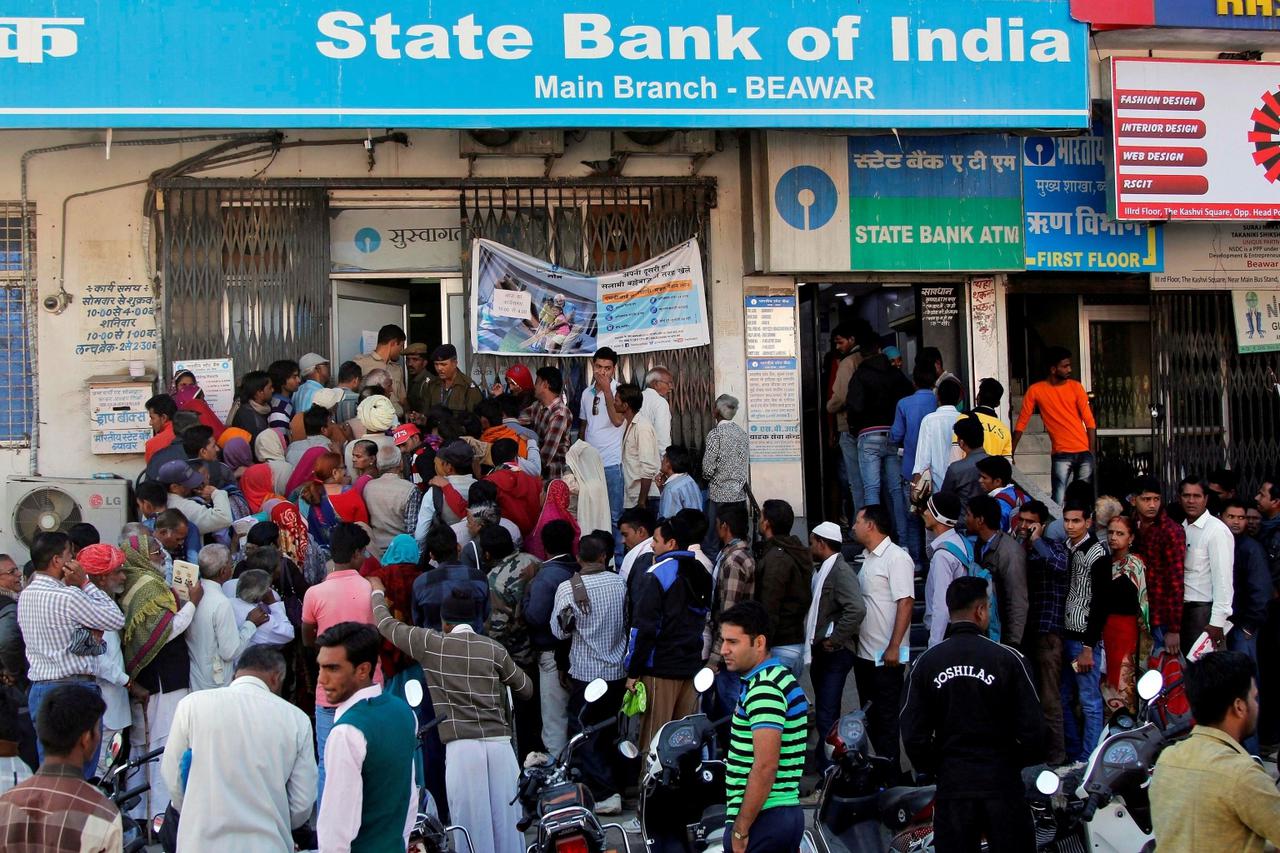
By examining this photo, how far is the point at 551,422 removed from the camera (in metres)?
10.9

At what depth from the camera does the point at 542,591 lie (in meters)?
8.41

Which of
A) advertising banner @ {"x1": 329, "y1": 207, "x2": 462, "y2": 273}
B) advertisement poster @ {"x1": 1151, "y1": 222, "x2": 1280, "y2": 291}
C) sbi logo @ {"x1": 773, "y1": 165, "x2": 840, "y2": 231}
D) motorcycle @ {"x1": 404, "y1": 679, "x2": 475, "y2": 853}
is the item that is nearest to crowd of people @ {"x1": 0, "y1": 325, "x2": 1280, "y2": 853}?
motorcycle @ {"x1": 404, "y1": 679, "x2": 475, "y2": 853}

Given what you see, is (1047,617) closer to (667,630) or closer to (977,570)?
(977,570)

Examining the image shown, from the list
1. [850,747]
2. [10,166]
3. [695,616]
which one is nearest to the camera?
[850,747]

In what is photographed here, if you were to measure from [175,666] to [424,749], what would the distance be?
5.16ft

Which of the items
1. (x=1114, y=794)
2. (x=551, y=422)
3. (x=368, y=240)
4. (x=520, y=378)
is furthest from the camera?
(x=368, y=240)

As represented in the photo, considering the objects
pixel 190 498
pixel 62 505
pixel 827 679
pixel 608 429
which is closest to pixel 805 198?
pixel 608 429

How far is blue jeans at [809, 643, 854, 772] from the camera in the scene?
8672 mm

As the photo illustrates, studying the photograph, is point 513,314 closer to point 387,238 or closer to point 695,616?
point 387,238

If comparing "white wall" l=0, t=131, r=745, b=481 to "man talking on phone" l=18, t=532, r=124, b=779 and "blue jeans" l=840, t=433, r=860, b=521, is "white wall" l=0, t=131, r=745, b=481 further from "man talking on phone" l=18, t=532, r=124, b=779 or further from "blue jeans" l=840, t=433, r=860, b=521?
"blue jeans" l=840, t=433, r=860, b=521

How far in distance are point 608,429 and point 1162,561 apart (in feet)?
14.5

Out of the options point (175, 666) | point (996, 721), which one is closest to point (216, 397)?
point (175, 666)

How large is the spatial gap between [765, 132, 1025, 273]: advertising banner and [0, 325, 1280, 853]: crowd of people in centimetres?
98

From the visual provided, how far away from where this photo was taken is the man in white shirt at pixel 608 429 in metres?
11.2
